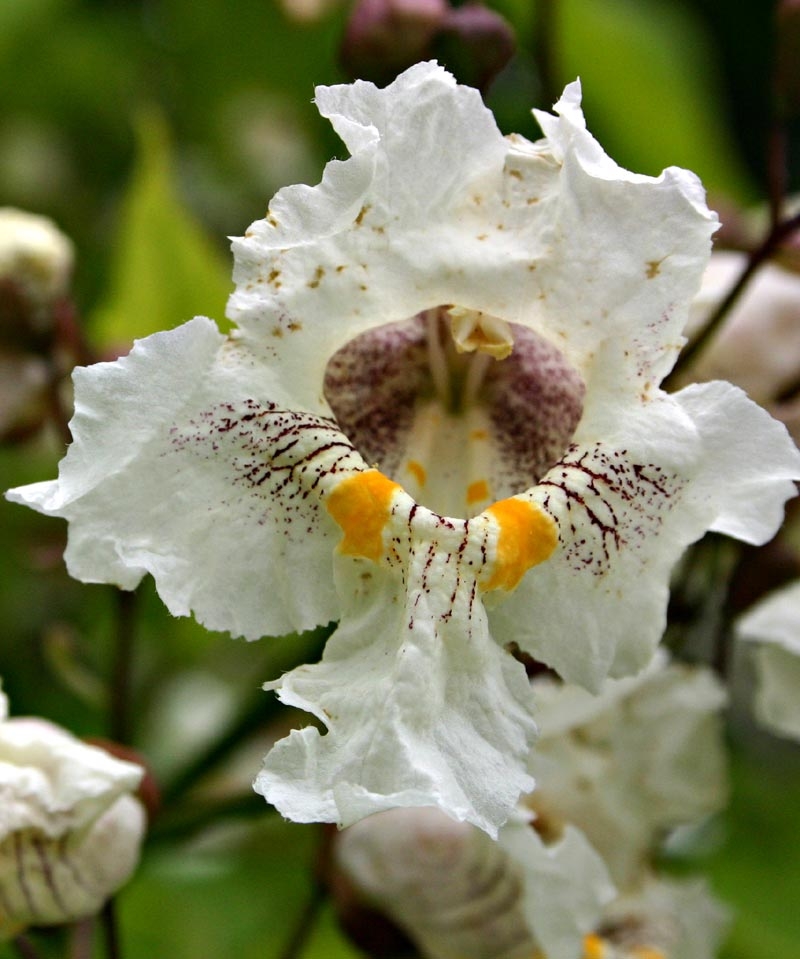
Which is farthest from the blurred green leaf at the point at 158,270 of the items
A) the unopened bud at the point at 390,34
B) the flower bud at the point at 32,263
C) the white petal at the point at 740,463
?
the white petal at the point at 740,463

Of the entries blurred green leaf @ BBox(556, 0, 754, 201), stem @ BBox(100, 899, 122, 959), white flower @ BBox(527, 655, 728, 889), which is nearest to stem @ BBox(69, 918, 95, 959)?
stem @ BBox(100, 899, 122, 959)

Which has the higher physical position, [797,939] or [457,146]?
[457,146]

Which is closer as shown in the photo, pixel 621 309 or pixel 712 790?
pixel 621 309

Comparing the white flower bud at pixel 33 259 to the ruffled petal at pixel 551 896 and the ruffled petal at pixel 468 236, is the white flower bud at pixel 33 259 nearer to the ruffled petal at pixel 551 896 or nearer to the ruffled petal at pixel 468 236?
the ruffled petal at pixel 468 236

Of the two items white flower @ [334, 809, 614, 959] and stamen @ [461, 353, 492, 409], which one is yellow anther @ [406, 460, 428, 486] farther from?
white flower @ [334, 809, 614, 959]

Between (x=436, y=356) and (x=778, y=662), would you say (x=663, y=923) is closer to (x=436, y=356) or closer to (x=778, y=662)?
(x=778, y=662)

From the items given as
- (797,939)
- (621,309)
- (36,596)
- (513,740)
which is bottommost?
(36,596)

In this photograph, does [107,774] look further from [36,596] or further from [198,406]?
[36,596]

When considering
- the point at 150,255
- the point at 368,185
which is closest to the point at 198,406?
the point at 368,185
